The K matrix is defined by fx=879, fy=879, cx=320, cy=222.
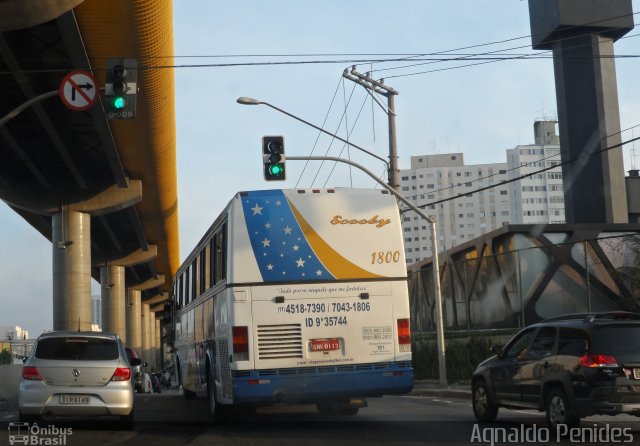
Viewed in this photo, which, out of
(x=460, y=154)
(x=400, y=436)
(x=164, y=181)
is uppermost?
(x=460, y=154)

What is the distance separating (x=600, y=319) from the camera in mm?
12023

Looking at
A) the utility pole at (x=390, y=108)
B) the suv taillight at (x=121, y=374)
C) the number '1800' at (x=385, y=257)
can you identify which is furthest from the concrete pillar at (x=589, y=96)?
the suv taillight at (x=121, y=374)

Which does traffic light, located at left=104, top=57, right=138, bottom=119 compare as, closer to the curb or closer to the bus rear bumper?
the bus rear bumper

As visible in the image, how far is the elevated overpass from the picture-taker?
20234 mm

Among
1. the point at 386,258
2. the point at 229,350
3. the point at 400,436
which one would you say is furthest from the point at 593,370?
the point at 229,350

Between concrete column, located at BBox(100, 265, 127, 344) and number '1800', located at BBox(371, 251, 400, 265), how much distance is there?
168 feet

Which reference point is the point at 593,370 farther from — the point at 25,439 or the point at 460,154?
the point at 460,154

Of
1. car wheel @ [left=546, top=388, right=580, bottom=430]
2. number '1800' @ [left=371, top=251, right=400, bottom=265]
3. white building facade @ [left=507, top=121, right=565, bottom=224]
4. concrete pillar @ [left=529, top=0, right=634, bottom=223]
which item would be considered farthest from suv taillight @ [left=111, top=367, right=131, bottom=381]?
white building facade @ [left=507, top=121, right=565, bottom=224]

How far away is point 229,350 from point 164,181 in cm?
2617

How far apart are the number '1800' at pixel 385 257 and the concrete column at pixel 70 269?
29547 millimetres

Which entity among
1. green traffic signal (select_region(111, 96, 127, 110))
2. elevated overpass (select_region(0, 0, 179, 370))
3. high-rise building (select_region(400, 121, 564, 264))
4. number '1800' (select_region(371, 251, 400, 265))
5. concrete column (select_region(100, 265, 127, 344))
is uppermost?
high-rise building (select_region(400, 121, 564, 264))

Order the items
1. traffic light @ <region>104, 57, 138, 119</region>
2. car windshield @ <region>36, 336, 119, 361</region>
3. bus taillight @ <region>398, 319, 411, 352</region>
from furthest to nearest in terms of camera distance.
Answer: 1. traffic light @ <region>104, 57, 138, 119</region>
2. bus taillight @ <region>398, 319, 411, 352</region>
3. car windshield @ <region>36, 336, 119, 361</region>

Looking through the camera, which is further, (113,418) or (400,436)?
(113,418)

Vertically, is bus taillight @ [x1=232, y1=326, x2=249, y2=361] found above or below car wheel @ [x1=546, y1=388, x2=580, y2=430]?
above
